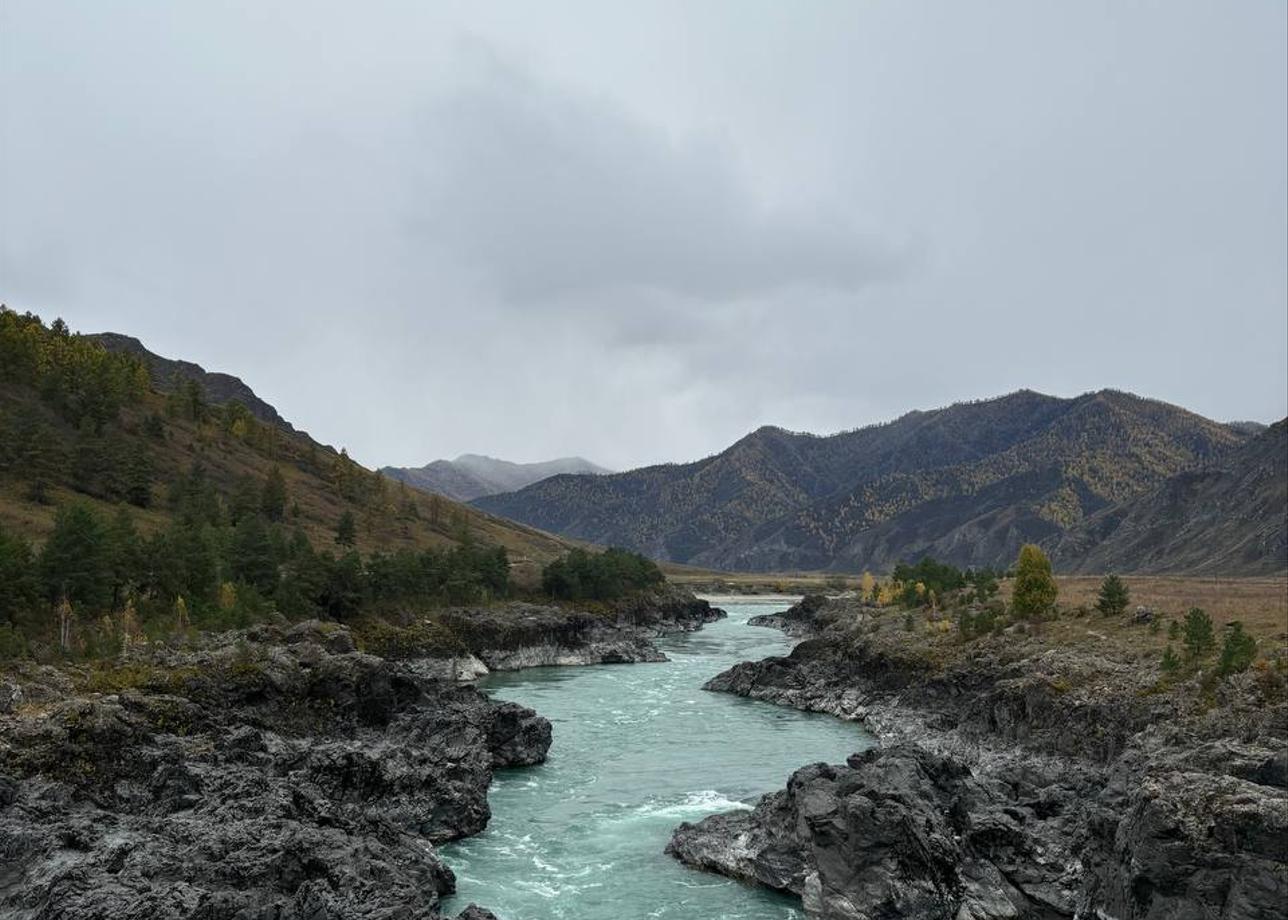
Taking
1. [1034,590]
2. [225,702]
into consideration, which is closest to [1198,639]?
[1034,590]

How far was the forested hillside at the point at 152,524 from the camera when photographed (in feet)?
218

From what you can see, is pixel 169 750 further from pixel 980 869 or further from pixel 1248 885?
pixel 1248 885

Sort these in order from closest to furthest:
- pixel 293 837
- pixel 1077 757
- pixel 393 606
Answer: pixel 293 837
pixel 1077 757
pixel 393 606

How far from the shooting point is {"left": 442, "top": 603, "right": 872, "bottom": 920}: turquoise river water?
3447cm

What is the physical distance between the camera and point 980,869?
34250mm

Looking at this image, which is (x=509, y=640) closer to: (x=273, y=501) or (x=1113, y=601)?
(x=273, y=501)

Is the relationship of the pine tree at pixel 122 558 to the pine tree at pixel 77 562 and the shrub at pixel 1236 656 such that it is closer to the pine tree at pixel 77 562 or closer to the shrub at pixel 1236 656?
the pine tree at pixel 77 562

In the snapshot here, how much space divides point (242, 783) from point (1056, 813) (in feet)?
124

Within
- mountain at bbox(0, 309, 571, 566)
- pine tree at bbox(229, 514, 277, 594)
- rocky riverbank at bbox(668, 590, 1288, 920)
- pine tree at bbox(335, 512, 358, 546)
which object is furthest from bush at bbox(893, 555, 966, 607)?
pine tree at bbox(335, 512, 358, 546)

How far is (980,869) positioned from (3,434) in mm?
Result: 133949

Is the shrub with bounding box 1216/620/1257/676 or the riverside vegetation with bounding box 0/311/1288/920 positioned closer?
the riverside vegetation with bounding box 0/311/1288/920

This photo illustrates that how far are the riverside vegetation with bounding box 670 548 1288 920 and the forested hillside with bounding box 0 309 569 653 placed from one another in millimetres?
51792

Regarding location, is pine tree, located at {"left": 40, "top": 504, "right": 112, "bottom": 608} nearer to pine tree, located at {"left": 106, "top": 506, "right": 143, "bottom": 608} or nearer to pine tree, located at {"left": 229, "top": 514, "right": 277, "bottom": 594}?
pine tree, located at {"left": 106, "top": 506, "right": 143, "bottom": 608}

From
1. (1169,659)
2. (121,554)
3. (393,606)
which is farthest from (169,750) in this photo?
(393,606)
